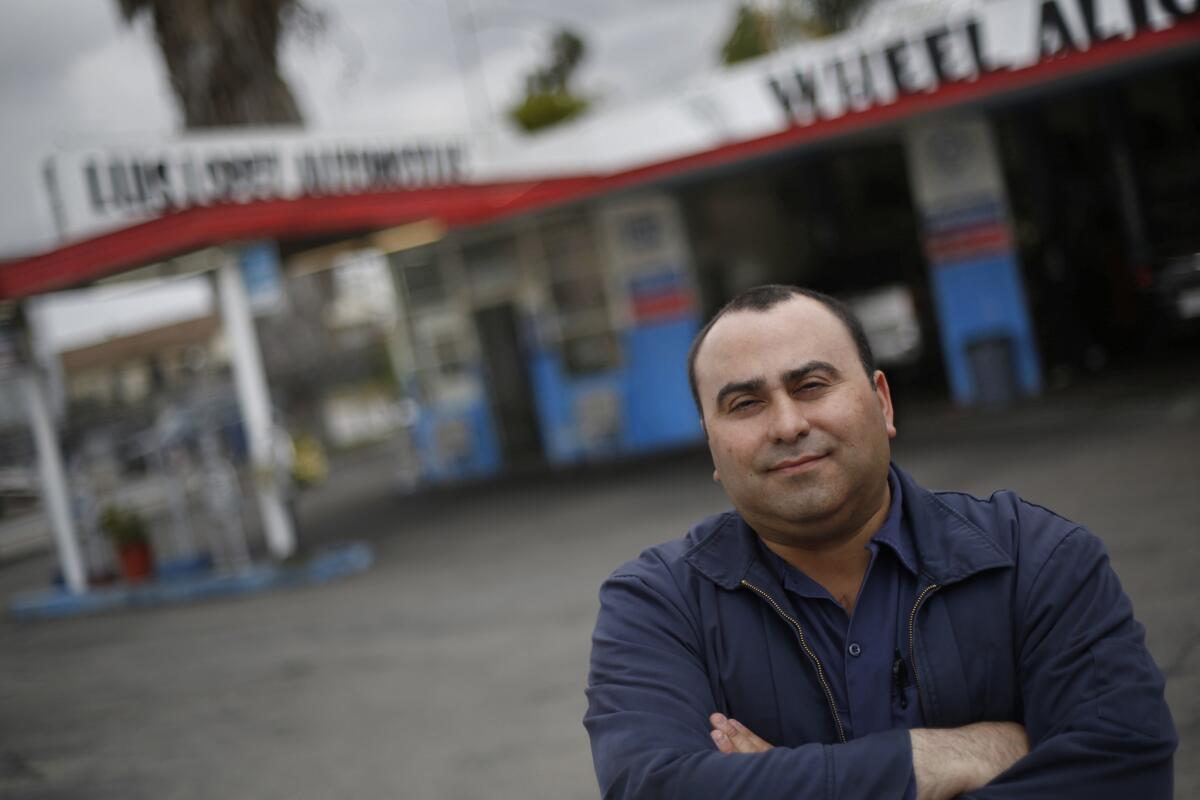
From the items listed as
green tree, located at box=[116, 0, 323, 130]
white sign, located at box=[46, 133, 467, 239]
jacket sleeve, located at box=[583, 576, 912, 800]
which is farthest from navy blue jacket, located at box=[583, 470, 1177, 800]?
green tree, located at box=[116, 0, 323, 130]

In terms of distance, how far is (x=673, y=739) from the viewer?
7.02 feet

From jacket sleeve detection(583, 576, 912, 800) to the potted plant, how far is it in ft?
39.2

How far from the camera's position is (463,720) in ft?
19.8

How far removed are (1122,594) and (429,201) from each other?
12.2 m

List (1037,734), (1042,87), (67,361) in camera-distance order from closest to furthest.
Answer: (1037,734) < (1042,87) < (67,361)

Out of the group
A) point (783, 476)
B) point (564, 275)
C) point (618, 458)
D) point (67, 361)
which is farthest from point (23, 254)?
point (67, 361)

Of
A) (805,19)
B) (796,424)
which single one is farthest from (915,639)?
(805,19)

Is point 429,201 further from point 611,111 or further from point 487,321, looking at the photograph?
point 611,111

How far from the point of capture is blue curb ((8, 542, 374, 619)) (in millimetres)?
11469

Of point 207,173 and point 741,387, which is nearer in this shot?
point 741,387

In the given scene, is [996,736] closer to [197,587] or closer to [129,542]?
[197,587]

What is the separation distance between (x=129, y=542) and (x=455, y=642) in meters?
6.81

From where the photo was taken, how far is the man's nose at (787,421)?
7.13ft

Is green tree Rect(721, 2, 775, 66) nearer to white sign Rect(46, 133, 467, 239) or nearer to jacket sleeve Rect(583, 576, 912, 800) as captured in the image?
white sign Rect(46, 133, 467, 239)
